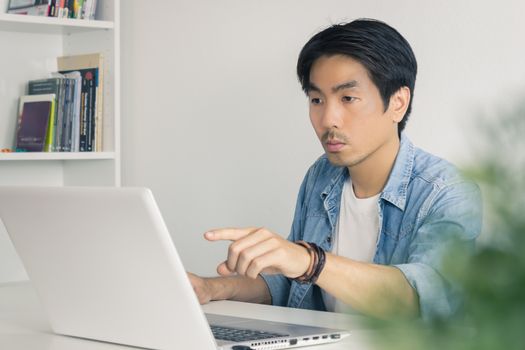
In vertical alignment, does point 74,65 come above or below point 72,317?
above

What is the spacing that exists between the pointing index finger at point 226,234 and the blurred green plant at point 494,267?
37.9 inches

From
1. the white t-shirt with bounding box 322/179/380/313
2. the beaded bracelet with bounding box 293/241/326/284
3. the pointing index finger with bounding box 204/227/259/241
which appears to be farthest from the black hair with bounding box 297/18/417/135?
the pointing index finger with bounding box 204/227/259/241

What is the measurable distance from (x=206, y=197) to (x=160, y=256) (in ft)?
6.48

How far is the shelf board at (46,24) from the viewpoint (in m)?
2.85

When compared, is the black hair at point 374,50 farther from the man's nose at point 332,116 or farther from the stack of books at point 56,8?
the stack of books at point 56,8

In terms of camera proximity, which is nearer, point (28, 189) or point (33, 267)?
point (28, 189)

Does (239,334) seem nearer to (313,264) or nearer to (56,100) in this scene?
(313,264)

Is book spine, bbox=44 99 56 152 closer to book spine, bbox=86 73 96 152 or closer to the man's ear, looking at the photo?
book spine, bbox=86 73 96 152

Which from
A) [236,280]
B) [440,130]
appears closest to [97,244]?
[236,280]

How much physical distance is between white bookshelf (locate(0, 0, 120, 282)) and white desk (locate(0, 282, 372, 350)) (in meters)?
1.17

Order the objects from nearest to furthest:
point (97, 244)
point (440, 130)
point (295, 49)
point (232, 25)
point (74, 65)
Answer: point (97, 244)
point (440, 130)
point (295, 49)
point (232, 25)
point (74, 65)

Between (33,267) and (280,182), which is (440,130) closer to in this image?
(280,182)

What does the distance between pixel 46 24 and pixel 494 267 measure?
297 cm

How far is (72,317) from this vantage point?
1.35m
